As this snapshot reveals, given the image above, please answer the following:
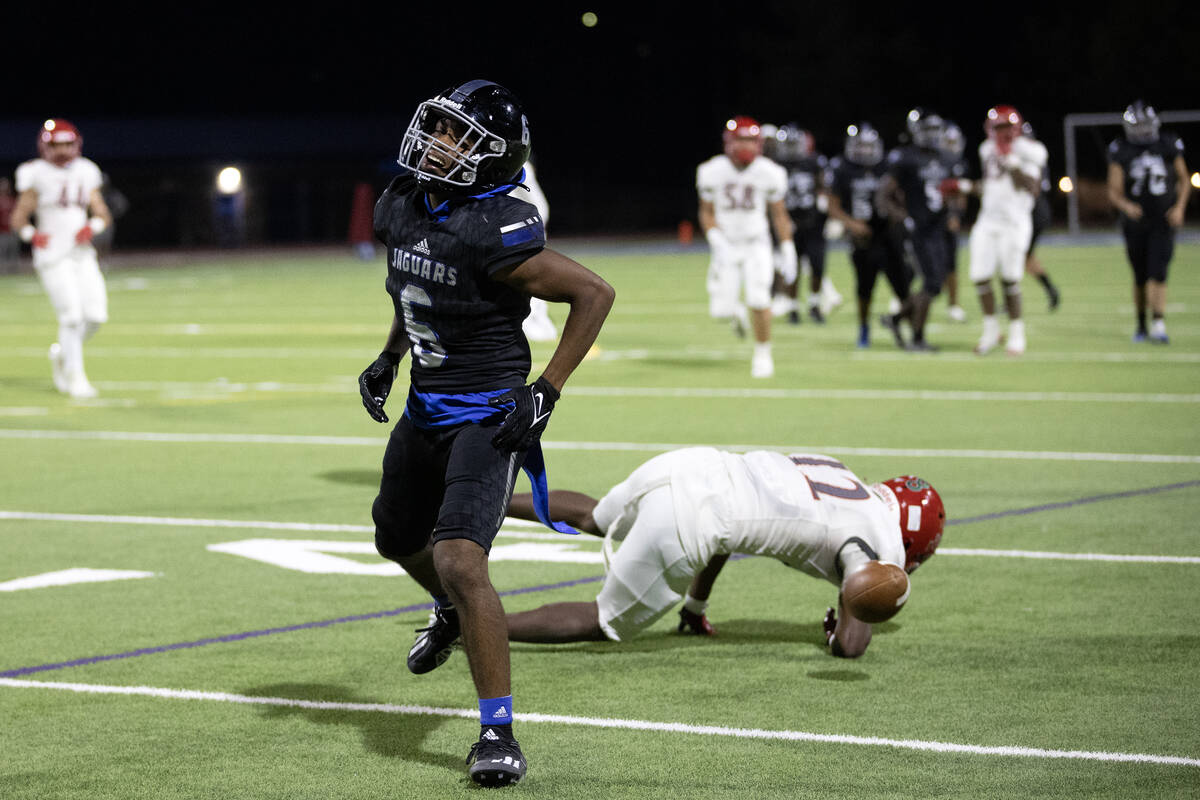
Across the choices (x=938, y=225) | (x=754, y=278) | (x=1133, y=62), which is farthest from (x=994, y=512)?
(x=1133, y=62)

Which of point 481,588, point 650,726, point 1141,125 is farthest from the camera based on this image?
point 1141,125

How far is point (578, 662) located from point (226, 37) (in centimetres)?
5104

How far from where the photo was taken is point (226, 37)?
2162 inches

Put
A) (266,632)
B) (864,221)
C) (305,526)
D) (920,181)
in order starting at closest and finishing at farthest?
(266,632)
(305,526)
(920,181)
(864,221)

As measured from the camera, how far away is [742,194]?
1608 centimetres

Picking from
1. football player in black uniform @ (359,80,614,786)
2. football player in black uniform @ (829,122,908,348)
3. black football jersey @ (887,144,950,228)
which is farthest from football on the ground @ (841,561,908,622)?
black football jersey @ (887,144,950,228)

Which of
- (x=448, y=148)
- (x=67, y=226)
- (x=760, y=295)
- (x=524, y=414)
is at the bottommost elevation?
(x=760, y=295)

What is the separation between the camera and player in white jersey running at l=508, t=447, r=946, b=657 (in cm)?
621

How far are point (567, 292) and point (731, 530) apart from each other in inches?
53.1

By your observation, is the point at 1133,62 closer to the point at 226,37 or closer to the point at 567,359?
the point at 226,37

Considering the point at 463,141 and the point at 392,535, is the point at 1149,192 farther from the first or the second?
the point at 463,141

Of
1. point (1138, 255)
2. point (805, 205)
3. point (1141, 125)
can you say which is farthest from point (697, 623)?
point (805, 205)

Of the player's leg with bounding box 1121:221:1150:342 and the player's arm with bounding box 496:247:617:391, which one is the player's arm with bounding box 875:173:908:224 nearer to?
the player's leg with bounding box 1121:221:1150:342

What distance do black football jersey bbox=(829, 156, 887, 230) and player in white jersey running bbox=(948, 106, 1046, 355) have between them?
2411mm
